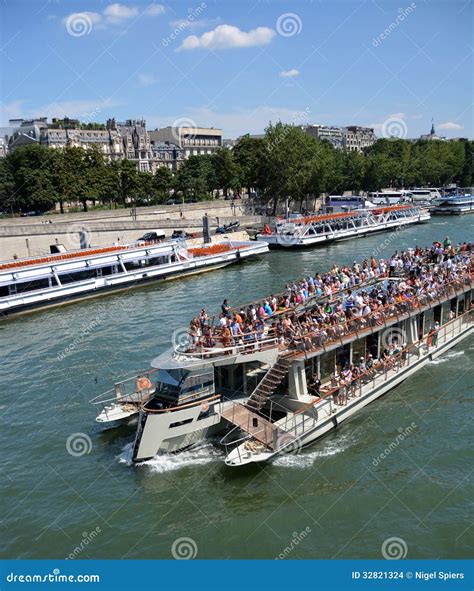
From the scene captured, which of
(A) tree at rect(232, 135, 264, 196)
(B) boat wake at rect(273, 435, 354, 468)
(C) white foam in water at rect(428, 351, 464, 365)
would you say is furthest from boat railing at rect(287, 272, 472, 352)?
(A) tree at rect(232, 135, 264, 196)

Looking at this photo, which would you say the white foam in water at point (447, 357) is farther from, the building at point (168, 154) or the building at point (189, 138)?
the building at point (189, 138)

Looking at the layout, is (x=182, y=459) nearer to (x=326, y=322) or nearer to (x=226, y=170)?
(x=326, y=322)

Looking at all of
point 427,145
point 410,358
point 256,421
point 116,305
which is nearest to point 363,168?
point 427,145

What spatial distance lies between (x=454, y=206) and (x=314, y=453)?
93307 millimetres

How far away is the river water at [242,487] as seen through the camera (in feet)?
49.7

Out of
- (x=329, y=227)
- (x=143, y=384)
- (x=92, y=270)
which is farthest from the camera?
(x=329, y=227)

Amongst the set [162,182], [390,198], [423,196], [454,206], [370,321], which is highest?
[162,182]

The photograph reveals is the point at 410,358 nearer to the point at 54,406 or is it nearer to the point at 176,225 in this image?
the point at 54,406

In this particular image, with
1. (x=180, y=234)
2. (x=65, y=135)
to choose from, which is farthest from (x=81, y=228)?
(x=65, y=135)

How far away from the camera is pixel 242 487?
1745 cm

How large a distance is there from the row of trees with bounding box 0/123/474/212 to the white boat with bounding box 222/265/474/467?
67272 millimetres

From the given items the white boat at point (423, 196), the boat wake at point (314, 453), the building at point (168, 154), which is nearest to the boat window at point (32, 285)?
the boat wake at point (314, 453)

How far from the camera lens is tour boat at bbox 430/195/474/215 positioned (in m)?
103

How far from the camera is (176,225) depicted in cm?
7350
